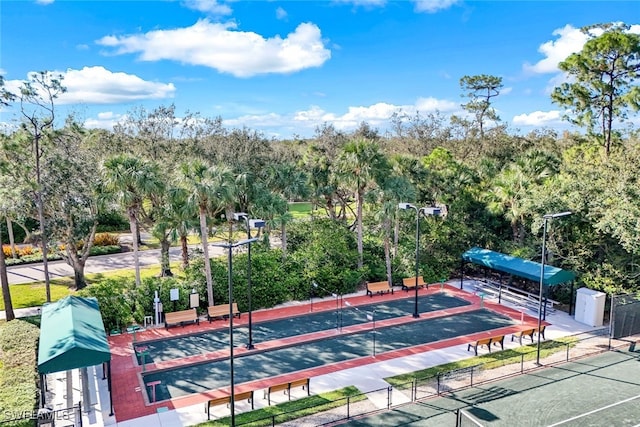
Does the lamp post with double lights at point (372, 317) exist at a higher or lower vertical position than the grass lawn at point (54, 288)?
lower

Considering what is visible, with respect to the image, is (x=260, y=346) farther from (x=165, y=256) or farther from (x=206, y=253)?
(x=165, y=256)

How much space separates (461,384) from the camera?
1633 centimetres

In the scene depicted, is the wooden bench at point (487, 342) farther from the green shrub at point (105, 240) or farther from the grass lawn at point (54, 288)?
the green shrub at point (105, 240)

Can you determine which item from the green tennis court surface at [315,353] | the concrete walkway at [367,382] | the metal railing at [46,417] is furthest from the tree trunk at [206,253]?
the metal railing at [46,417]

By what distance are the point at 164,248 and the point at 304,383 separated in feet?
49.2

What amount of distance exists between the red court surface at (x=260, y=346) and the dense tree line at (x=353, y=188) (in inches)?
69.2

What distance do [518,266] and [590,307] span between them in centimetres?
396

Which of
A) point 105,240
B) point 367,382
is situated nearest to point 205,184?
point 367,382

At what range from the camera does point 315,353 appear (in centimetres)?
1908

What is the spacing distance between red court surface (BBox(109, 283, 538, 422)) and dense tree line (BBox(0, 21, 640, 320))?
1758 mm

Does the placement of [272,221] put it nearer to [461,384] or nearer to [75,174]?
[75,174]

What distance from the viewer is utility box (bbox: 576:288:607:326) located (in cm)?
2155

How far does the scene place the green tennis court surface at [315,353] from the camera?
55.3 feet

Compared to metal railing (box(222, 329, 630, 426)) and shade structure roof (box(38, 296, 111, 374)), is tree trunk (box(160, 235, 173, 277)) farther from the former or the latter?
metal railing (box(222, 329, 630, 426))
